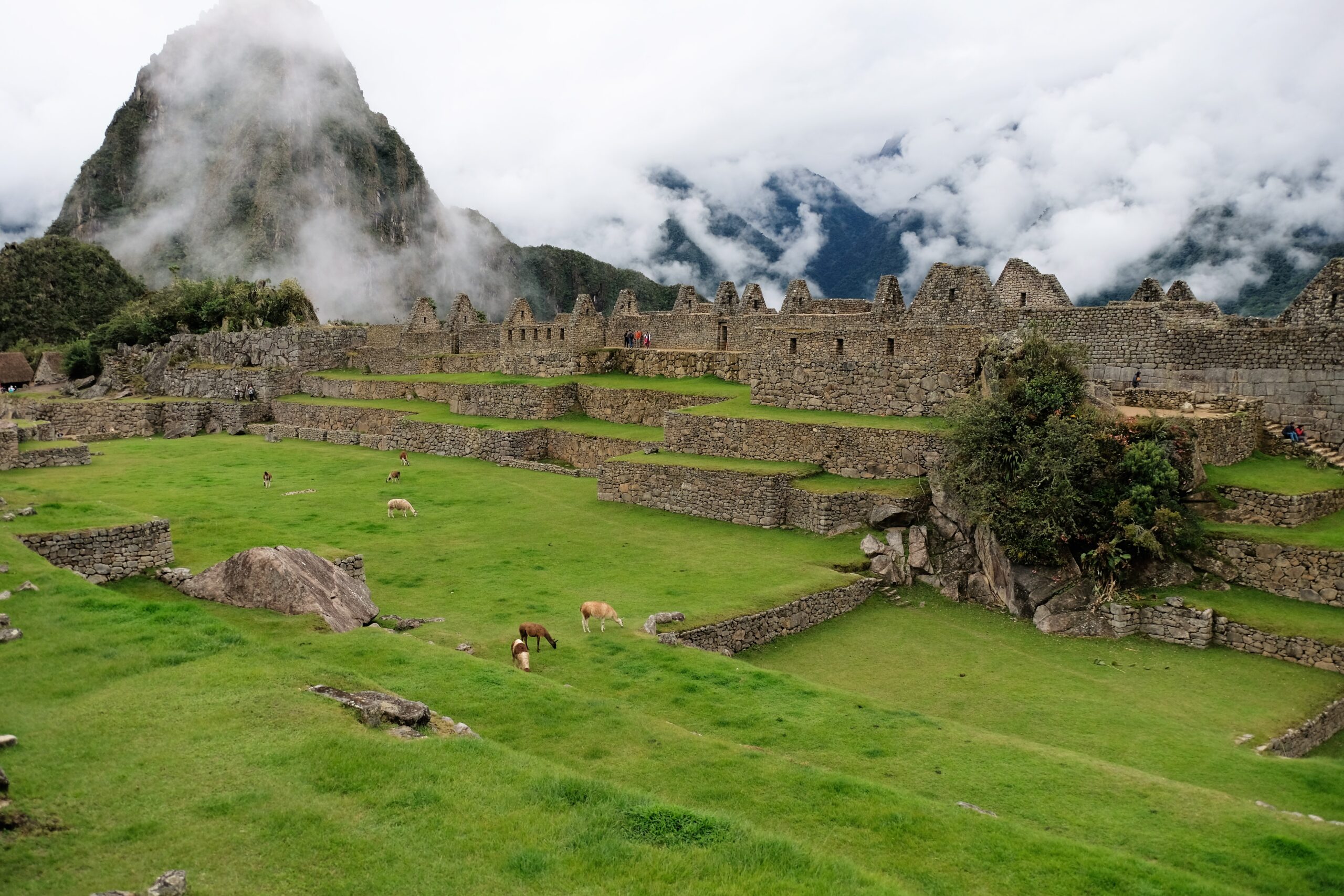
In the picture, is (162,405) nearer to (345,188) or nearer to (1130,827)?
(1130,827)

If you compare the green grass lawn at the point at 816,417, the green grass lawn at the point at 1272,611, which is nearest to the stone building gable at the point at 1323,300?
the green grass lawn at the point at 1272,611

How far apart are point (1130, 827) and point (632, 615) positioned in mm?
7739

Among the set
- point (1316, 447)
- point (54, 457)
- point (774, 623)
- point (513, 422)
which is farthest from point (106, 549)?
point (1316, 447)

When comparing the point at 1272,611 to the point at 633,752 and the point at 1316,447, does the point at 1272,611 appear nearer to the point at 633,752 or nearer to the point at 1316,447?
the point at 1316,447

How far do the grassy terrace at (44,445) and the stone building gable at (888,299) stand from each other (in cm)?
2575

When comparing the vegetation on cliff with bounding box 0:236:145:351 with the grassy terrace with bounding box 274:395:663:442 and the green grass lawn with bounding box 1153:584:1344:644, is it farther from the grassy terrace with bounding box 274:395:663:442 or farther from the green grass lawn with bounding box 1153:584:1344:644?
the green grass lawn with bounding box 1153:584:1344:644

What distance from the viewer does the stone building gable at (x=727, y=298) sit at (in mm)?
36188

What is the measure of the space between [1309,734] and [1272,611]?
11.0 feet

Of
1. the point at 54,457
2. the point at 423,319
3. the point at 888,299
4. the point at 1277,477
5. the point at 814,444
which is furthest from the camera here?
the point at 423,319

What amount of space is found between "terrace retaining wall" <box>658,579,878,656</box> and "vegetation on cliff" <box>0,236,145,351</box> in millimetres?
66340

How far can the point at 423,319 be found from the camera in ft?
152

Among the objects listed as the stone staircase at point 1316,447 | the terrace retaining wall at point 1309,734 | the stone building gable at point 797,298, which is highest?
the stone building gable at point 797,298

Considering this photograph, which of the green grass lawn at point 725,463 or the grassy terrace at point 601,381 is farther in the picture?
the grassy terrace at point 601,381

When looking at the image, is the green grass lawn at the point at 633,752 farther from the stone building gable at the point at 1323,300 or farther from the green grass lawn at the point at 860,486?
the stone building gable at the point at 1323,300
